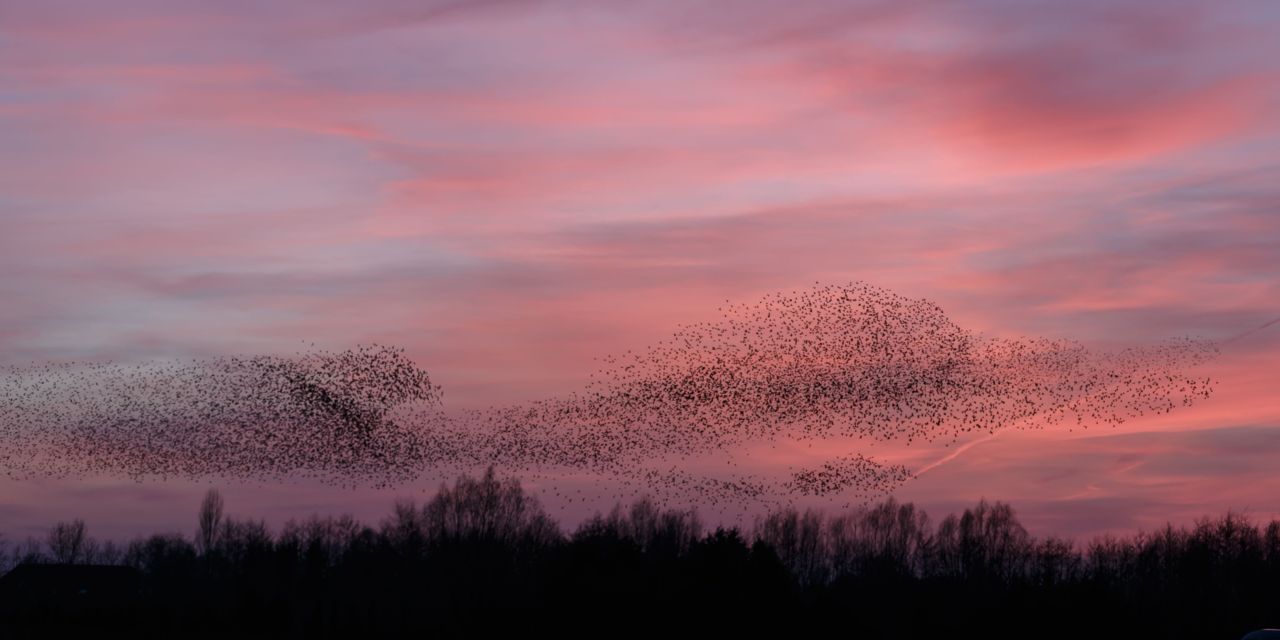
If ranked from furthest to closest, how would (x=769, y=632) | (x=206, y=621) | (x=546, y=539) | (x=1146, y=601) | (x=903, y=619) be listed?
(x=546, y=539) < (x=1146, y=601) < (x=903, y=619) < (x=206, y=621) < (x=769, y=632)

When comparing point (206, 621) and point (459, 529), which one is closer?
point (206, 621)

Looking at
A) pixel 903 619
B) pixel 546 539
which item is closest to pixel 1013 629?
pixel 903 619

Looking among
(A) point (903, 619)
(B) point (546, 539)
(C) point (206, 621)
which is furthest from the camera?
(B) point (546, 539)

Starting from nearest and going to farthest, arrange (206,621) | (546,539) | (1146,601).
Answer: (206,621) → (1146,601) → (546,539)

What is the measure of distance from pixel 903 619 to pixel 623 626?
44671mm

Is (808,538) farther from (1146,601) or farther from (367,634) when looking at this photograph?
(367,634)

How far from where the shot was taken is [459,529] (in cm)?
14412

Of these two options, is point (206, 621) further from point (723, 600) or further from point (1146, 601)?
point (1146, 601)

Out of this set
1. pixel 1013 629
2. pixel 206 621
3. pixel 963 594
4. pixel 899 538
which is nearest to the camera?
pixel 1013 629

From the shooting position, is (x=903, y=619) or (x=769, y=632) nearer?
(x=769, y=632)

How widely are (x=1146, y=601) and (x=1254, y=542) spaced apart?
4355cm

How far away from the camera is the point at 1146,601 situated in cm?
11331

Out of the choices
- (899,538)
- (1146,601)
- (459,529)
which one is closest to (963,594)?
(1146,601)

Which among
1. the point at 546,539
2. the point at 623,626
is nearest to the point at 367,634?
the point at 623,626
